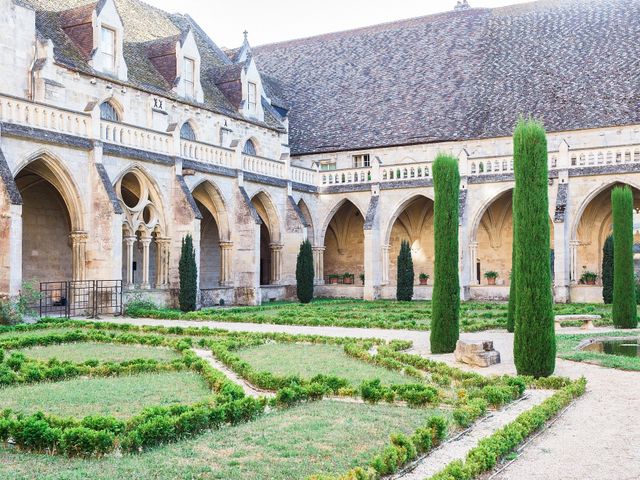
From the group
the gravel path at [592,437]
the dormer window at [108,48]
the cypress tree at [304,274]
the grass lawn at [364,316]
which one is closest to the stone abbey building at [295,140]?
the dormer window at [108,48]

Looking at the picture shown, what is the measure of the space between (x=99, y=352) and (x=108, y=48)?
53.4ft

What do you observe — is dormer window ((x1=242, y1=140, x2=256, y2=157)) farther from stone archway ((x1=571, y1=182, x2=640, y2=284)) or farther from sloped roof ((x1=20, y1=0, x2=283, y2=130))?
stone archway ((x1=571, y1=182, x2=640, y2=284))

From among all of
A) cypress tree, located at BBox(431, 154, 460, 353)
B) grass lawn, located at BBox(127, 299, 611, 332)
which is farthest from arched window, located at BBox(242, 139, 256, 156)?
cypress tree, located at BBox(431, 154, 460, 353)

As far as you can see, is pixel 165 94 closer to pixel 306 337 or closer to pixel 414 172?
pixel 414 172

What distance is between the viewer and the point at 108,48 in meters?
26.8

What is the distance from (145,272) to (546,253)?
1677 cm

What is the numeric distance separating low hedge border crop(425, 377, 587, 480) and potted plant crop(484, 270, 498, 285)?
25909 mm

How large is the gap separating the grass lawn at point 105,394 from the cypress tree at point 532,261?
5.04 metres

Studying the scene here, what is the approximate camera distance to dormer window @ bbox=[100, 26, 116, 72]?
2649 centimetres

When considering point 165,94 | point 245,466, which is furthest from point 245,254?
point 245,466

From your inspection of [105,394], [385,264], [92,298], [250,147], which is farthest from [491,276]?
[105,394]

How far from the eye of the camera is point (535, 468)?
6.67m

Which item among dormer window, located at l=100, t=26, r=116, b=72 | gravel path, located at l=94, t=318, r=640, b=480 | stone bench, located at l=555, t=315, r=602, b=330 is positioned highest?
dormer window, located at l=100, t=26, r=116, b=72

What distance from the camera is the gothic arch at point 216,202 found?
28.6 m
